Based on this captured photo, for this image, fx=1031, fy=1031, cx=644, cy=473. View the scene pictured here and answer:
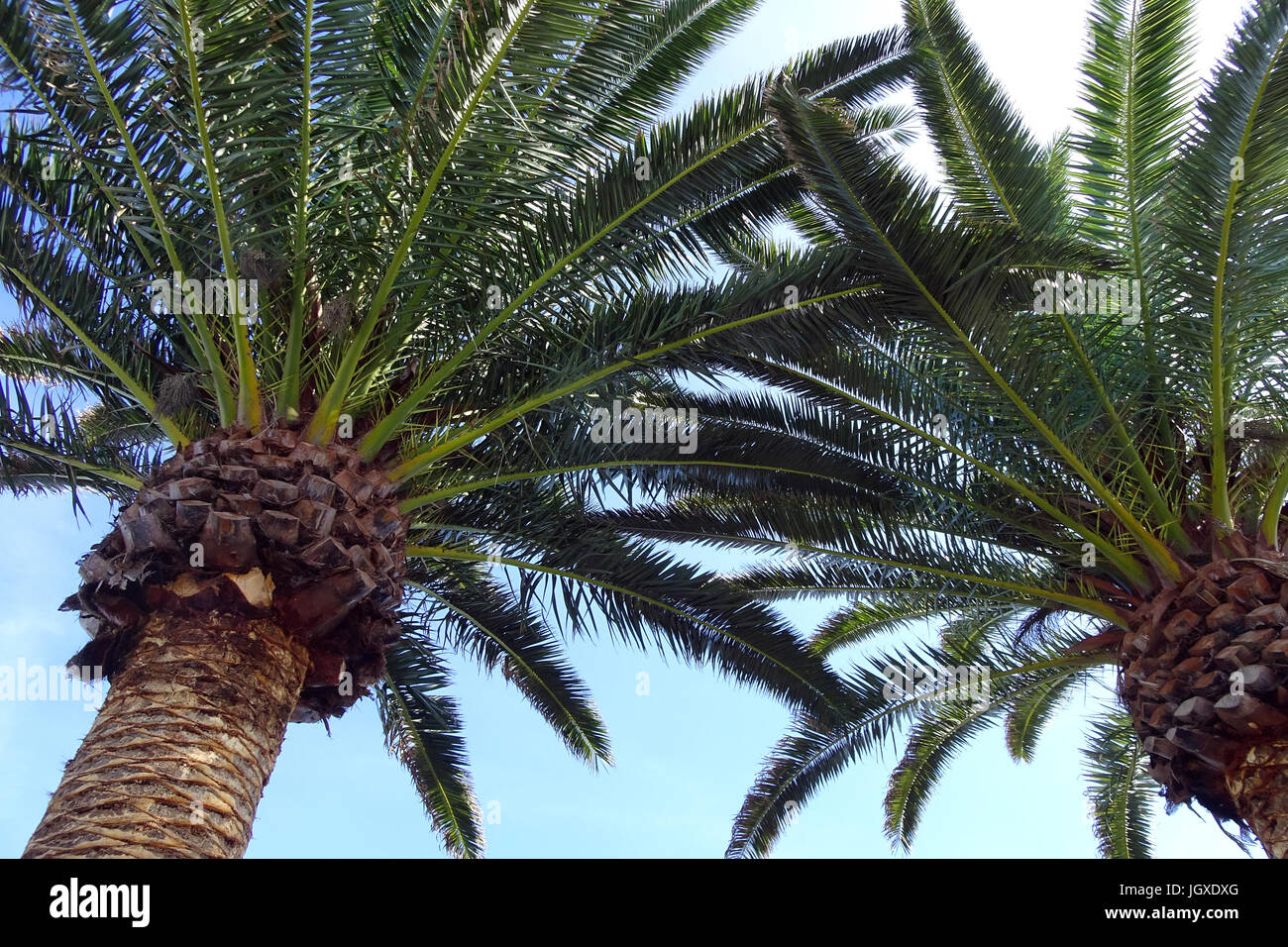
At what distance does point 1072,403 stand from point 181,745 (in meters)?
5.30

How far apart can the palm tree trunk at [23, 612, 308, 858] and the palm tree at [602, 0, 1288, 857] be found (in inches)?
127

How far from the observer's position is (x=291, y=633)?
4.98m

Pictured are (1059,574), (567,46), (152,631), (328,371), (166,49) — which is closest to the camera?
(152,631)

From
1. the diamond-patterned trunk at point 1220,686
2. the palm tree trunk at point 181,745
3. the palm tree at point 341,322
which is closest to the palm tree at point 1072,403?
the diamond-patterned trunk at point 1220,686

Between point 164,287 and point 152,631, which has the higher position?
point 164,287

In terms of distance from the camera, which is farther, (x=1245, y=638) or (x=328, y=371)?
(x=328, y=371)

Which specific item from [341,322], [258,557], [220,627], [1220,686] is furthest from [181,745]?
[1220,686]

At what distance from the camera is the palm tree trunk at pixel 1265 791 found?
493 cm

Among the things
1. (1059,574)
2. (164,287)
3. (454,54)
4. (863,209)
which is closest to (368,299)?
(164,287)

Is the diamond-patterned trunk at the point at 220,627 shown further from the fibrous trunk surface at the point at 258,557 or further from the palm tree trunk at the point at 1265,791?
the palm tree trunk at the point at 1265,791

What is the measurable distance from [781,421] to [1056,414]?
199 centimetres

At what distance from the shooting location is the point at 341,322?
6047 millimetres

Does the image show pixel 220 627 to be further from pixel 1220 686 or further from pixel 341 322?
pixel 1220 686

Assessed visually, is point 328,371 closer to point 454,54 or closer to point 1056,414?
point 454,54
